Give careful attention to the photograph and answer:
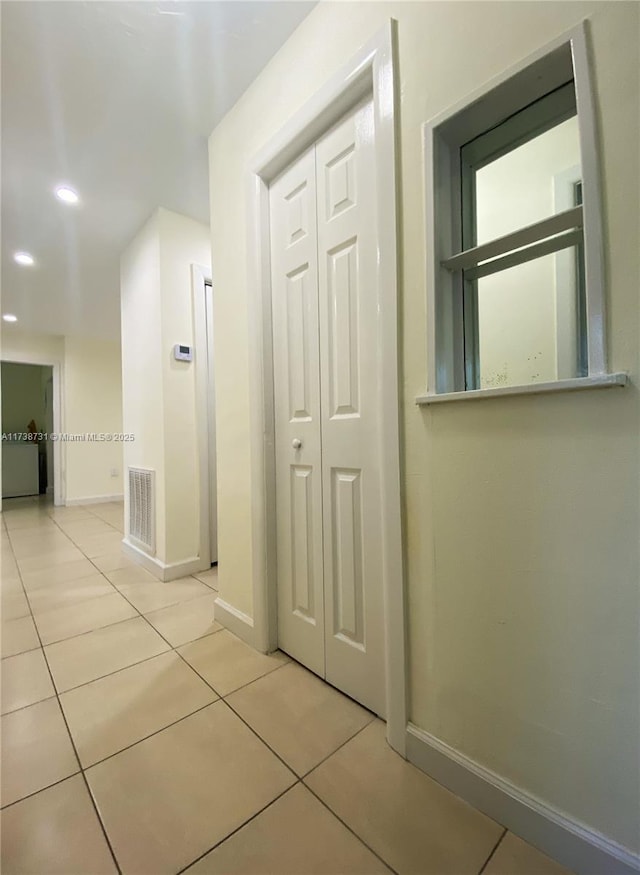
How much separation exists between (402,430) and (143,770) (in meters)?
1.23

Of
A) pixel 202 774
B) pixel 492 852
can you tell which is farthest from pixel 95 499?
pixel 492 852

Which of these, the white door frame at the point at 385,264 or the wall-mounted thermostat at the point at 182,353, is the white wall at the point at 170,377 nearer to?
the wall-mounted thermostat at the point at 182,353

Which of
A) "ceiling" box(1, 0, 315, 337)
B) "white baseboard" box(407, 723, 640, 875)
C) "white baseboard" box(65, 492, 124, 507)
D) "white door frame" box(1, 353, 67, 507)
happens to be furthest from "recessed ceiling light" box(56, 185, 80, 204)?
"white baseboard" box(65, 492, 124, 507)

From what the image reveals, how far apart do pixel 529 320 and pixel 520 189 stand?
0.43 meters

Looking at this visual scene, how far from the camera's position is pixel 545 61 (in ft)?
2.44

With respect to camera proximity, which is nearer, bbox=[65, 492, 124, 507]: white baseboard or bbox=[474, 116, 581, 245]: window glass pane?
bbox=[474, 116, 581, 245]: window glass pane

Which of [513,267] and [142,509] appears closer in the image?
[513,267]

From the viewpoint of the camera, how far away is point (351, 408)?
1.21 metres

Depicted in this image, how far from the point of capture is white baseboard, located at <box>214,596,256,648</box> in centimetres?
157

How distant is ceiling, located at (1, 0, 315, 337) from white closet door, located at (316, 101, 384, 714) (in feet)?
2.22

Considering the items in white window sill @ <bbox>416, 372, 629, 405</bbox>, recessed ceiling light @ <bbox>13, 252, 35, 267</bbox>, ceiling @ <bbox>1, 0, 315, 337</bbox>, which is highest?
recessed ceiling light @ <bbox>13, 252, 35, 267</bbox>

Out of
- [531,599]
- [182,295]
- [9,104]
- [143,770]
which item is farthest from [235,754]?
[9,104]

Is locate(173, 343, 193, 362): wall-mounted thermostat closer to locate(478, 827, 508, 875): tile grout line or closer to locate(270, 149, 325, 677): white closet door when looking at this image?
locate(270, 149, 325, 677): white closet door

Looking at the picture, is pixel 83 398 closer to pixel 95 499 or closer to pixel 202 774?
pixel 95 499
